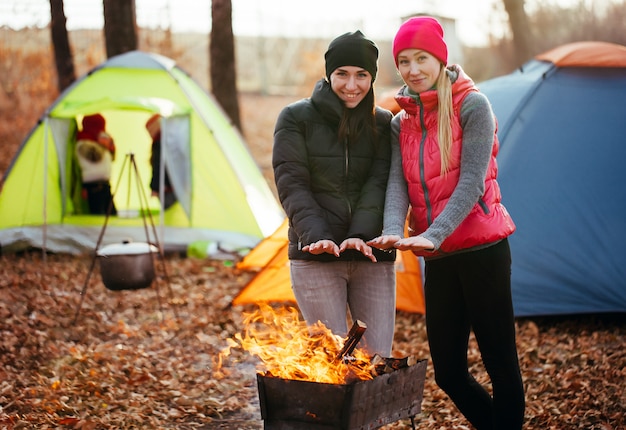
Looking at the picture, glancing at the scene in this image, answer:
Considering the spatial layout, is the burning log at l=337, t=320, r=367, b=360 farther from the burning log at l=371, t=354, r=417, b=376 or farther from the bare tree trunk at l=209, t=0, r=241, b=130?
the bare tree trunk at l=209, t=0, r=241, b=130

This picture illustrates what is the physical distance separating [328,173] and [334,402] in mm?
927

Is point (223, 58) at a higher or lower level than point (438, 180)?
higher

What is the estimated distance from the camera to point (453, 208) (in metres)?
2.92

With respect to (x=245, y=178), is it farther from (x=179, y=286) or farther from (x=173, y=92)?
(x=179, y=286)

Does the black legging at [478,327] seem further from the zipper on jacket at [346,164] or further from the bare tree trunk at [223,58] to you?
the bare tree trunk at [223,58]

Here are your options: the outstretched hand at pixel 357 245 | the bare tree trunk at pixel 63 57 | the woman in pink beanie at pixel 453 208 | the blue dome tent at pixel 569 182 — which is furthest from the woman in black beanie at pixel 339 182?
the bare tree trunk at pixel 63 57

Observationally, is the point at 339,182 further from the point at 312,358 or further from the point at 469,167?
the point at 312,358

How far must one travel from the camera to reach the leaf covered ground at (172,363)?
425 cm

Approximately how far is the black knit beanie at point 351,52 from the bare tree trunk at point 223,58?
801 centimetres

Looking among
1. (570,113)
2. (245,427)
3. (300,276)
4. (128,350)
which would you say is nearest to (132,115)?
(128,350)

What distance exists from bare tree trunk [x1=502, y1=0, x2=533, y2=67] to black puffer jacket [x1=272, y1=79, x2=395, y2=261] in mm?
11063

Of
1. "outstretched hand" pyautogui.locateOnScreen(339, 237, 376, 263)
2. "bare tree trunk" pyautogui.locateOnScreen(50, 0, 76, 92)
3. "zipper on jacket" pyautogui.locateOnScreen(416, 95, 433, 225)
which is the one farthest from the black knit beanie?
"bare tree trunk" pyautogui.locateOnScreen(50, 0, 76, 92)

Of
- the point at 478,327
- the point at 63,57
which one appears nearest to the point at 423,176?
the point at 478,327

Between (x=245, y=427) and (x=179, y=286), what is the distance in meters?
3.31
